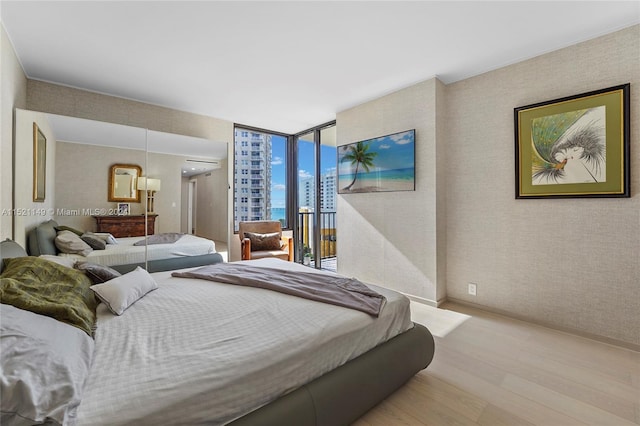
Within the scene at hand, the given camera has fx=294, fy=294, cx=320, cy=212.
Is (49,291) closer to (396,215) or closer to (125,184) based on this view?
(125,184)

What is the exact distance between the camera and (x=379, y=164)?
382 centimetres

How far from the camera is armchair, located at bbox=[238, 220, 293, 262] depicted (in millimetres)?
4617

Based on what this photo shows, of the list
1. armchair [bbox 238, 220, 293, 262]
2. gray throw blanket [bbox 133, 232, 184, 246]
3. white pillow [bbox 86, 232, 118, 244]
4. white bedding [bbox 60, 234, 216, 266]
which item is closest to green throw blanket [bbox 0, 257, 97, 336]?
white bedding [bbox 60, 234, 216, 266]

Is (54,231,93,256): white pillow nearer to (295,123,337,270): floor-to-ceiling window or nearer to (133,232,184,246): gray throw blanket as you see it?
(133,232,184,246): gray throw blanket

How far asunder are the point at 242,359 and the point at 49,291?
108 centimetres

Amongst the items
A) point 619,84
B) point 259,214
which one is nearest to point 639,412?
point 619,84

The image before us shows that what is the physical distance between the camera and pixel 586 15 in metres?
2.25

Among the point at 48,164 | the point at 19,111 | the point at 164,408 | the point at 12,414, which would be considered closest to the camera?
the point at 12,414

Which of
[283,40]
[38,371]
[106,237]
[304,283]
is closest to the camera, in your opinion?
[38,371]

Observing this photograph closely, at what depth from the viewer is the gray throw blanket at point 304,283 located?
1863 mm

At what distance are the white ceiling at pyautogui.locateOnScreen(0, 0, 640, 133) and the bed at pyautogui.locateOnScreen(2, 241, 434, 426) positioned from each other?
2059 mm

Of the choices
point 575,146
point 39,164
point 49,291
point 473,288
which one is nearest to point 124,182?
point 39,164

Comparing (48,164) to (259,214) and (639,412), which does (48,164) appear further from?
(639,412)

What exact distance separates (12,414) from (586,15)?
3.83 metres
